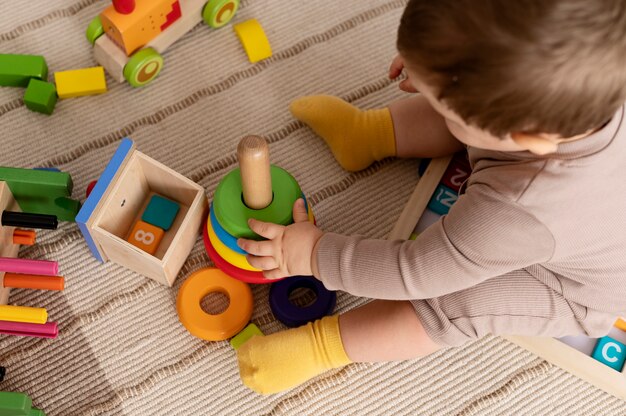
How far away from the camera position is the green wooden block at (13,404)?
0.75 metres

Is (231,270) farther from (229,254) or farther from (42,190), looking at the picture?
(42,190)

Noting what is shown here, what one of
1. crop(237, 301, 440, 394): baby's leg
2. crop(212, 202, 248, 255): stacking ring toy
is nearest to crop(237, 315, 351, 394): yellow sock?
crop(237, 301, 440, 394): baby's leg

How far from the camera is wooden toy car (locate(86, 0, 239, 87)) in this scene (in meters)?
0.96

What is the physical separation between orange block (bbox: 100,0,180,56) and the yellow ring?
329 mm

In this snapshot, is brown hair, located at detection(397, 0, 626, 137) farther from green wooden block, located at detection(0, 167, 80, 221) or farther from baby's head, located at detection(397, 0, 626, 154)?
green wooden block, located at detection(0, 167, 80, 221)

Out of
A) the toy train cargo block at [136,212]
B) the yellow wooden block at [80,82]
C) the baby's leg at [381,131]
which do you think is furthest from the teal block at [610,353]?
the yellow wooden block at [80,82]

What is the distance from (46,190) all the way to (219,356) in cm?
31

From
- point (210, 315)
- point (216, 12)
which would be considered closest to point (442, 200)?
point (210, 315)

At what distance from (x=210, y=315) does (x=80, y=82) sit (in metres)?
0.42

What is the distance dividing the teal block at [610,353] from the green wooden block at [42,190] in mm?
724

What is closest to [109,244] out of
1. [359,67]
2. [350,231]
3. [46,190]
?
[46,190]

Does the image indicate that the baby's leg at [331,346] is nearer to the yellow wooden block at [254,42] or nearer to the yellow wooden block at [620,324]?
the yellow wooden block at [620,324]

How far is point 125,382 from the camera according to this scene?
33.8 inches

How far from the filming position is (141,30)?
0.98 m
